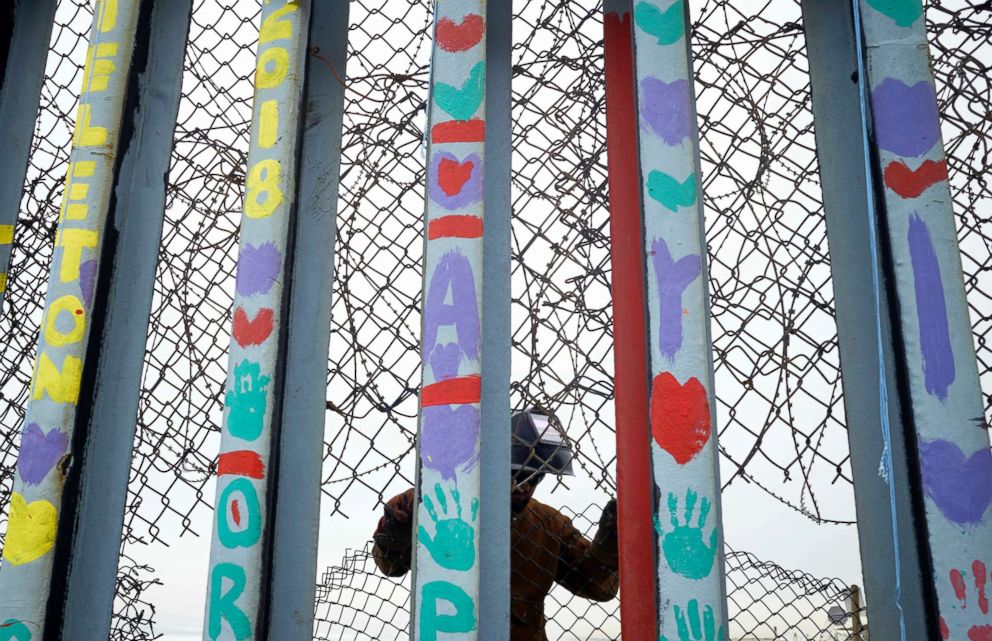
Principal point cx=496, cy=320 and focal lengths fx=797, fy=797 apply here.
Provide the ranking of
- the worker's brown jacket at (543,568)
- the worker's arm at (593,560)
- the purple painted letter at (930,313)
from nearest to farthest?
1. the purple painted letter at (930,313)
2. the worker's arm at (593,560)
3. the worker's brown jacket at (543,568)

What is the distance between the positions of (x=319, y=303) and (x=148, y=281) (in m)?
0.44

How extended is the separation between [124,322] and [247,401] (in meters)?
0.45

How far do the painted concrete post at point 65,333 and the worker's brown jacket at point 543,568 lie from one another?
0.90 meters

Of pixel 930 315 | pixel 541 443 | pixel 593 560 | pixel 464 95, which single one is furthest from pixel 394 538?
pixel 930 315

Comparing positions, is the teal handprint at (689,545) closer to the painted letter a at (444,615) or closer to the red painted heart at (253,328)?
the painted letter a at (444,615)

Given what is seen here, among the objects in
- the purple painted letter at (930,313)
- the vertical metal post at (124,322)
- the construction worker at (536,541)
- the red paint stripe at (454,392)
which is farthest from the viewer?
the construction worker at (536,541)

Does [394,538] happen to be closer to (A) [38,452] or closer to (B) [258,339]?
(B) [258,339]

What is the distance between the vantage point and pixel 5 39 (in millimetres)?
2154

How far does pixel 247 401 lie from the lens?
5.30ft

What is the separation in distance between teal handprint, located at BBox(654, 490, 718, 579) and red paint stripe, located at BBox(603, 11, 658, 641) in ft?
0.11

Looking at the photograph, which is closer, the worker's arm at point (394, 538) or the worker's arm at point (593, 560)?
the worker's arm at point (593, 560)

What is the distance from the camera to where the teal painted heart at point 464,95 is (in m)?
1.65

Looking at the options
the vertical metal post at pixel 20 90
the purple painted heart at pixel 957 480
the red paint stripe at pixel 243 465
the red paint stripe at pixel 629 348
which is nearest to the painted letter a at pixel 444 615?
the red paint stripe at pixel 629 348

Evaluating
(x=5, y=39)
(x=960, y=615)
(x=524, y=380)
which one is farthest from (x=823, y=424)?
(x=5, y=39)
